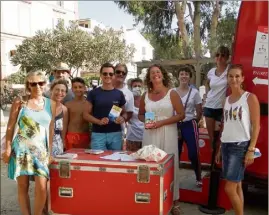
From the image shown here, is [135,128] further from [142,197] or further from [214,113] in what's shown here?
[142,197]

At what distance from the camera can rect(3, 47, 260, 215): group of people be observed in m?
3.21

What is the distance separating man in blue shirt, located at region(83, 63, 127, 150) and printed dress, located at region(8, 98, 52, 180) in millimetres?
711

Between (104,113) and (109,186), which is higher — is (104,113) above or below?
above

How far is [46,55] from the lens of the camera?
20578 millimetres

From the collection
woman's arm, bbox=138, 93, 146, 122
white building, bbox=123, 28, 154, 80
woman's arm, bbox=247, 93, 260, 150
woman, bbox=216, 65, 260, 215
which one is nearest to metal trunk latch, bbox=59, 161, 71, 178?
woman's arm, bbox=138, 93, 146, 122

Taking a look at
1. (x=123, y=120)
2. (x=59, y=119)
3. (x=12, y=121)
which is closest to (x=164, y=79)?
(x=123, y=120)

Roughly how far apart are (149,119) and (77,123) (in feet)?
3.08

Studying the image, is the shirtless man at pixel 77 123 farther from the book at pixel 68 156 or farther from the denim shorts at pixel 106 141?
the book at pixel 68 156

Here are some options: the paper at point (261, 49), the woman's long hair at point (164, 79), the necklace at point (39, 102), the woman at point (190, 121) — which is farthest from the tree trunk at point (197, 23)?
the necklace at point (39, 102)

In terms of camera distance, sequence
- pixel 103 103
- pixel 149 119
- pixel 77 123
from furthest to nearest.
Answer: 1. pixel 77 123
2. pixel 103 103
3. pixel 149 119

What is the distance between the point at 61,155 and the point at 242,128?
184cm

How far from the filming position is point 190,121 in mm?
4258

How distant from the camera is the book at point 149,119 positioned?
11.8 ft

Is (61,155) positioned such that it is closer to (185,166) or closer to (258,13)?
(185,166)
